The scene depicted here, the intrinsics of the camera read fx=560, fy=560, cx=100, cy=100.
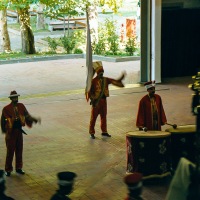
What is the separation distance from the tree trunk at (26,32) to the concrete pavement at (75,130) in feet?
13.9

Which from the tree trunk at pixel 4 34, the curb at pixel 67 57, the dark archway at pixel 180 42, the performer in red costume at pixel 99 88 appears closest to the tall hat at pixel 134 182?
the performer in red costume at pixel 99 88

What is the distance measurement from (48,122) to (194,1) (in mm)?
10031

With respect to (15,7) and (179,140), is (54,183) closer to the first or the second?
(179,140)

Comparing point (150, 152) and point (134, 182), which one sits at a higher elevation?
point (134, 182)

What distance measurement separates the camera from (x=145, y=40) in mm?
21094

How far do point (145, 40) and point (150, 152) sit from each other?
11.4m

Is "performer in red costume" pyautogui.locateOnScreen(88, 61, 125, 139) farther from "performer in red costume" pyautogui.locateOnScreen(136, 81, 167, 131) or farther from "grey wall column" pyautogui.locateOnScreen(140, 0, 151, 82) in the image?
"grey wall column" pyautogui.locateOnScreen(140, 0, 151, 82)

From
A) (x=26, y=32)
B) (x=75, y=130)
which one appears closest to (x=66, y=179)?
(x=75, y=130)

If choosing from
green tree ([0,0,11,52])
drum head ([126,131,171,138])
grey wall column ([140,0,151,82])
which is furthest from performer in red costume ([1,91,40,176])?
green tree ([0,0,11,52])

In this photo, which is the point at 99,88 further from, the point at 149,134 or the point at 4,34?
the point at 4,34

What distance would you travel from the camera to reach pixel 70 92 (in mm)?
19828

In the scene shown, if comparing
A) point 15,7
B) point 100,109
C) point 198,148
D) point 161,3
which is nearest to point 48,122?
point 100,109

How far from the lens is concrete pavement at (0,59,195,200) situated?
10.4 meters

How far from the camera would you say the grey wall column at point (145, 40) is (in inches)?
821
